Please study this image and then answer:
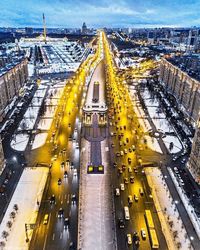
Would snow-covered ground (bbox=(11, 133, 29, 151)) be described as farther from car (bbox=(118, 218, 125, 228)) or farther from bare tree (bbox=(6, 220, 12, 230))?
car (bbox=(118, 218, 125, 228))

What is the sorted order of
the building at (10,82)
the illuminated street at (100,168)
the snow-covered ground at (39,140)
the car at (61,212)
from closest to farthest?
the illuminated street at (100,168), the car at (61,212), the snow-covered ground at (39,140), the building at (10,82)

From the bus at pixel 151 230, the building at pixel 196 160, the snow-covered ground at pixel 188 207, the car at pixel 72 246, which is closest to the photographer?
the car at pixel 72 246

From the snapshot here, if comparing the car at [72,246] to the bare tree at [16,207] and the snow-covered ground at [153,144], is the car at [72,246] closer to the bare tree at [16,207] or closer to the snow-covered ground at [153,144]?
the bare tree at [16,207]

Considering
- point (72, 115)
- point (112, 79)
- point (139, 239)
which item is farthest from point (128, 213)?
point (112, 79)

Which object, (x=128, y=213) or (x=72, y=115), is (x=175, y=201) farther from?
(x=72, y=115)

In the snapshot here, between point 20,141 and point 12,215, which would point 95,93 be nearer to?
point 20,141

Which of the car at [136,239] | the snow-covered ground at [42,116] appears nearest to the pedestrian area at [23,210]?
the snow-covered ground at [42,116]
